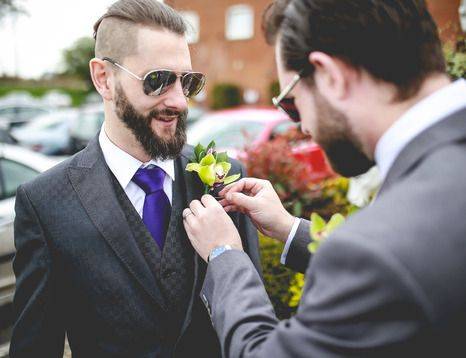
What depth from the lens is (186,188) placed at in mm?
1981

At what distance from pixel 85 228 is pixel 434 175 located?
4.26 feet

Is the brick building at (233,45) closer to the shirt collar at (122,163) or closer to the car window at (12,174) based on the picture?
the car window at (12,174)

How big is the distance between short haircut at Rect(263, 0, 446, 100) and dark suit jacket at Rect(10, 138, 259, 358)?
1029 mm

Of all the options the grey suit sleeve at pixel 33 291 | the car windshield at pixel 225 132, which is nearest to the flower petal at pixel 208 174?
the grey suit sleeve at pixel 33 291

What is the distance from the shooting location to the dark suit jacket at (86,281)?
5.74 feet

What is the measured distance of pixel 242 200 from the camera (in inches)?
72.6

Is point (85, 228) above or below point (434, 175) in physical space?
below

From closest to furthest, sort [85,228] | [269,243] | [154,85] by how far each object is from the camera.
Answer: [85,228] < [154,85] < [269,243]

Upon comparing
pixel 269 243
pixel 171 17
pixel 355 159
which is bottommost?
pixel 269 243

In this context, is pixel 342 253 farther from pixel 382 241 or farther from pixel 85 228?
pixel 85 228

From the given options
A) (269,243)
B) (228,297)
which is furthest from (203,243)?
(269,243)

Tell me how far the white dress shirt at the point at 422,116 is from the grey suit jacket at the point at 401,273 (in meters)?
0.02

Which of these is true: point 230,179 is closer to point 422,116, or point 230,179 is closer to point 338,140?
point 338,140

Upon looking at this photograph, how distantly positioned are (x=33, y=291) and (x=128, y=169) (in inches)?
23.9
